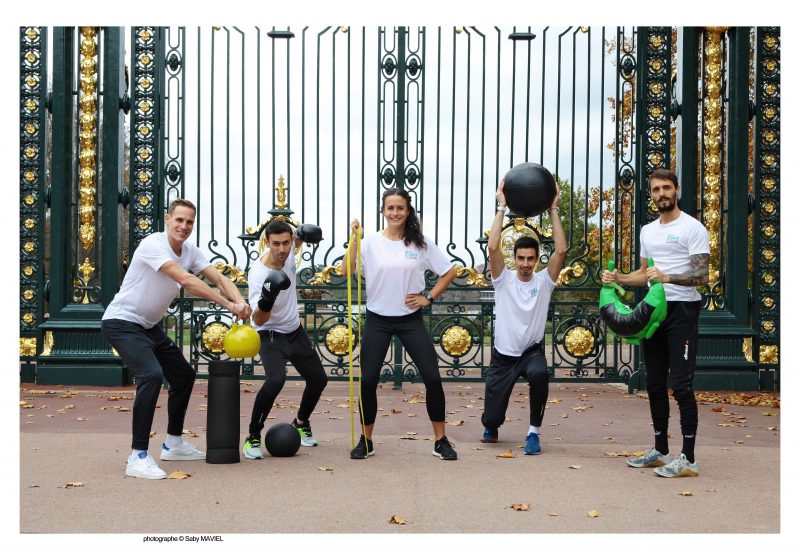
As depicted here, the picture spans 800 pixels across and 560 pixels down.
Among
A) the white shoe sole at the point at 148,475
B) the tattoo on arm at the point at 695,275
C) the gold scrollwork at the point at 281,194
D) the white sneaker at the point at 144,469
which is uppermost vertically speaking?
the gold scrollwork at the point at 281,194

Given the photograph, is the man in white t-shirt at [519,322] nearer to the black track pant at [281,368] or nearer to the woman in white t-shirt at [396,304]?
the woman in white t-shirt at [396,304]

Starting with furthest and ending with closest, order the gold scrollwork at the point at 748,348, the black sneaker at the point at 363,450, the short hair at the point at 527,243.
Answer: the gold scrollwork at the point at 748,348 → the short hair at the point at 527,243 → the black sneaker at the point at 363,450

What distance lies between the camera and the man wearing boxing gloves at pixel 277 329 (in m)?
6.41

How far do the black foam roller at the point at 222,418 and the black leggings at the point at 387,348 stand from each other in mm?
909

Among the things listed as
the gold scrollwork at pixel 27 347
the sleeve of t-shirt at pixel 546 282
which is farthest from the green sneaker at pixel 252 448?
the gold scrollwork at pixel 27 347

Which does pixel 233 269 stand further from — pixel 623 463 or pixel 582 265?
pixel 623 463

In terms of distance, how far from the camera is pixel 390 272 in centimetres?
628

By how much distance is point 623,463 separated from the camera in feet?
20.7

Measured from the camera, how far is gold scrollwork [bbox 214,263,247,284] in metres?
10.5

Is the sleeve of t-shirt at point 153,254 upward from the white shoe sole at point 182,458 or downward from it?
upward

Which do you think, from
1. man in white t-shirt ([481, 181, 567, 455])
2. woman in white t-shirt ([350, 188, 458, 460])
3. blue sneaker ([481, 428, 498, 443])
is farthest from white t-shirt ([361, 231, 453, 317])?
blue sneaker ([481, 428, 498, 443])

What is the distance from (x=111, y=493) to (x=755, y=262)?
7733 mm

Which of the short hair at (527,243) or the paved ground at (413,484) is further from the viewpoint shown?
the short hair at (527,243)

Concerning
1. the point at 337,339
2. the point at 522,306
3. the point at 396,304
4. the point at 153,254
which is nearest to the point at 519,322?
the point at 522,306
